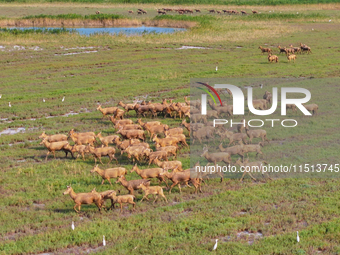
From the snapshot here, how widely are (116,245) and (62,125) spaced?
13930 millimetres

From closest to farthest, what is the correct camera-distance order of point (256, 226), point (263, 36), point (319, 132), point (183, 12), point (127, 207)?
1. point (256, 226)
2. point (127, 207)
3. point (319, 132)
4. point (263, 36)
5. point (183, 12)

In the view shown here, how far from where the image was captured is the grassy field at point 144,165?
1292cm

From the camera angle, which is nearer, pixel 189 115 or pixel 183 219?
pixel 183 219

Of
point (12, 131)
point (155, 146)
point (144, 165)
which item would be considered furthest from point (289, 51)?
point (144, 165)

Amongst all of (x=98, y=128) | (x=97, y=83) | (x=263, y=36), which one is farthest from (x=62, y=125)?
(x=263, y=36)

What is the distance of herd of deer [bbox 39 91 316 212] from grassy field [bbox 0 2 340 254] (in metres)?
0.52

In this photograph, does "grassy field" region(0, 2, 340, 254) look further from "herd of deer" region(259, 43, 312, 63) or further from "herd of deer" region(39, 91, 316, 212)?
"herd of deer" region(259, 43, 312, 63)

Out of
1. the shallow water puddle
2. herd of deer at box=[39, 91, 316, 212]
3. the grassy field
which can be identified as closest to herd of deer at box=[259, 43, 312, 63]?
the grassy field

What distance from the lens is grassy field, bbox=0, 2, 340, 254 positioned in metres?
12.9

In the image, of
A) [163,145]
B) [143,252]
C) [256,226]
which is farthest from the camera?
[163,145]

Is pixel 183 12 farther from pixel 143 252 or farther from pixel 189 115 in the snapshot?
pixel 143 252

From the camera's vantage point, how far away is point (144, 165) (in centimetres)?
1897

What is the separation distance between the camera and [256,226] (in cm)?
1355

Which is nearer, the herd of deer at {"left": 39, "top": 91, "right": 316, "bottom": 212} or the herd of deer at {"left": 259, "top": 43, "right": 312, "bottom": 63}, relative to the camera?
the herd of deer at {"left": 39, "top": 91, "right": 316, "bottom": 212}
